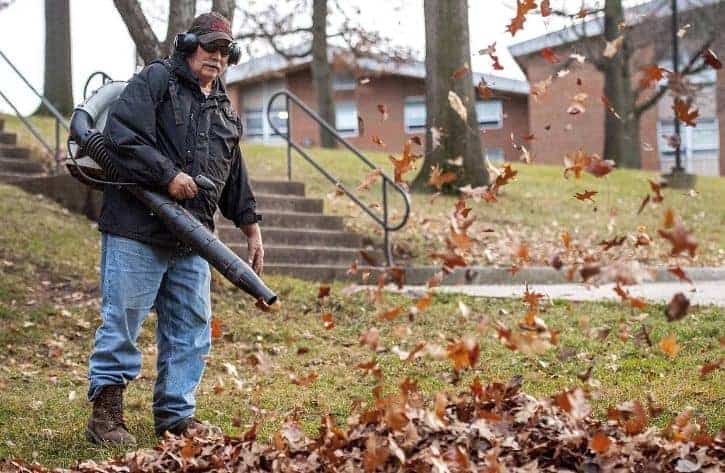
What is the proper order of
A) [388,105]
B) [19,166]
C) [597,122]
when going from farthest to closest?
[388,105], [597,122], [19,166]

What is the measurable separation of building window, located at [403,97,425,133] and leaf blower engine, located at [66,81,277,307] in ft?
122

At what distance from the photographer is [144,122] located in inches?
219

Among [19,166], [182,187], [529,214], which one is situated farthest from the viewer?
[529,214]

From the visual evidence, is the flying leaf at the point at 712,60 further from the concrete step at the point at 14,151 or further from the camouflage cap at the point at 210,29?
the concrete step at the point at 14,151

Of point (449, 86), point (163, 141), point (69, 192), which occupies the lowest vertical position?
point (69, 192)

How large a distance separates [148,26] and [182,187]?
5338mm

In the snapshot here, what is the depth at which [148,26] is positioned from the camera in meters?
10.5

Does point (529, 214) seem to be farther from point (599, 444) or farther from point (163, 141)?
A: point (599, 444)

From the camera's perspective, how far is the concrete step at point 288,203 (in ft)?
42.8

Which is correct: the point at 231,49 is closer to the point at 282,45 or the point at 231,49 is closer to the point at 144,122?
the point at 144,122

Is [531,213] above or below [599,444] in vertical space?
above

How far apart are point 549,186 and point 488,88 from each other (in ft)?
44.8

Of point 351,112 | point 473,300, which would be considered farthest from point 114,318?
point 351,112

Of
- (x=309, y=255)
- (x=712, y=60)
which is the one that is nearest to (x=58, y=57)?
(x=309, y=255)
